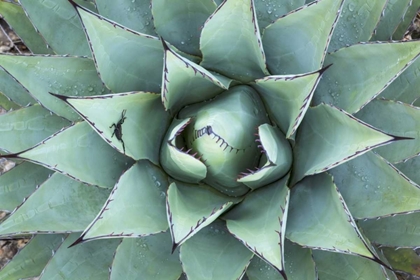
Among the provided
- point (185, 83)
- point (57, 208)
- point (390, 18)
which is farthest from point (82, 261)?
point (390, 18)

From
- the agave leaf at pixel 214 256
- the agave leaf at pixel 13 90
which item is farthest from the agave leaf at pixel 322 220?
the agave leaf at pixel 13 90

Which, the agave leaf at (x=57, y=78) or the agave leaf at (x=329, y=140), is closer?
the agave leaf at (x=329, y=140)

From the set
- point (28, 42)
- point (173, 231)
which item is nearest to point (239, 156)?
point (173, 231)

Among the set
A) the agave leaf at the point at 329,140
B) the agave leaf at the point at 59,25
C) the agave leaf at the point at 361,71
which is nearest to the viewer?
the agave leaf at the point at 329,140

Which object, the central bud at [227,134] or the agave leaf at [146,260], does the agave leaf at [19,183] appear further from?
the central bud at [227,134]

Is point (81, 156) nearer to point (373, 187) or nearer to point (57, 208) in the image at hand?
point (57, 208)

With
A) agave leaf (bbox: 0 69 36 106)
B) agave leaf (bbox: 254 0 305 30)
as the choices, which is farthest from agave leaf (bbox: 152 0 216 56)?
agave leaf (bbox: 0 69 36 106)

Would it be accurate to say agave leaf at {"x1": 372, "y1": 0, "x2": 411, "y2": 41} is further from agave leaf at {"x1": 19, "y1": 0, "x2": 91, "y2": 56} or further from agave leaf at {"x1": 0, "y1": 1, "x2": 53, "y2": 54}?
agave leaf at {"x1": 0, "y1": 1, "x2": 53, "y2": 54}
